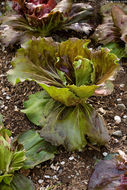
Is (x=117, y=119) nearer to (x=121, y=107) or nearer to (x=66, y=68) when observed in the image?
(x=121, y=107)

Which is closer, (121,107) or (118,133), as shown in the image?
(118,133)

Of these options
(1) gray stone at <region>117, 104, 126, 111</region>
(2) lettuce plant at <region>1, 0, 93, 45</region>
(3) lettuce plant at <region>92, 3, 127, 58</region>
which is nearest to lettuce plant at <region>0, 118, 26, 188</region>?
(1) gray stone at <region>117, 104, 126, 111</region>

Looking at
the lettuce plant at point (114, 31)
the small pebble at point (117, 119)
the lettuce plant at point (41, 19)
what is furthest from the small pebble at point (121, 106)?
the lettuce plant at point (41, 19)

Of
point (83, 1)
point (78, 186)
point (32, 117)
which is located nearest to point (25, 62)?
point (32, 117)

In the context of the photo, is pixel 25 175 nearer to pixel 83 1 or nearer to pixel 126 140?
pixel 126 140

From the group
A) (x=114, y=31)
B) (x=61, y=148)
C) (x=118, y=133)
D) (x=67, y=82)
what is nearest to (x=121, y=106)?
(x=118, y=133)

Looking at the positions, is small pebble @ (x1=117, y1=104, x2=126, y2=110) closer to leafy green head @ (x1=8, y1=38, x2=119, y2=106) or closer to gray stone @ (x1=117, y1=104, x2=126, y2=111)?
gray stone @ (x1=117, y1=104, x2=126, y2=111)
